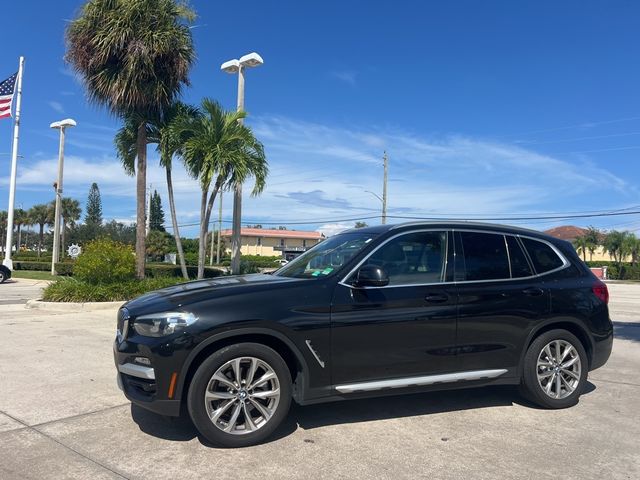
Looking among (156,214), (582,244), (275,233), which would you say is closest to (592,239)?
(582,244)

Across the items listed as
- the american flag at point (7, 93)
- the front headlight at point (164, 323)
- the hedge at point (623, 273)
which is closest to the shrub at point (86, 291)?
the front headlight at point (164, 323)

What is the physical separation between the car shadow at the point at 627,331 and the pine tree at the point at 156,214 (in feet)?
286

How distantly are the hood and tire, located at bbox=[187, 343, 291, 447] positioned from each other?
0.46 meters

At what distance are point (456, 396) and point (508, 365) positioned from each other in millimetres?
799

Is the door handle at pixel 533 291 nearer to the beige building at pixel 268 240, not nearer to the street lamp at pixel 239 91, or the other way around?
the street lamp at pixel 239 91

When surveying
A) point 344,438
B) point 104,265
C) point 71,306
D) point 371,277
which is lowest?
point 344,438

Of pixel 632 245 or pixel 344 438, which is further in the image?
pixel 632 245

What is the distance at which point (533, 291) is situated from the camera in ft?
17.2

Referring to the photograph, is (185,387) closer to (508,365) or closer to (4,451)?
(4,451)


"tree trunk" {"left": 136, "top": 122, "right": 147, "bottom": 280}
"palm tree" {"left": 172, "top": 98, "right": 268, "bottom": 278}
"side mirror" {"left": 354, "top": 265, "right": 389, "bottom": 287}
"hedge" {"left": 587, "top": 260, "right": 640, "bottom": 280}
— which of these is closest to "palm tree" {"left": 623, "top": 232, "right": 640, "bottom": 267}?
"hedge" {"left": 587, "top": 260, "right": 640, "bottom": 280}

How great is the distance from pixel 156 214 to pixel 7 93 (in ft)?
234

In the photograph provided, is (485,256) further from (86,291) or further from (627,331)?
(86,291)

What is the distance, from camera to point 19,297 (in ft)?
57.0

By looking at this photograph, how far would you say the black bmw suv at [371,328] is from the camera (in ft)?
13.6
